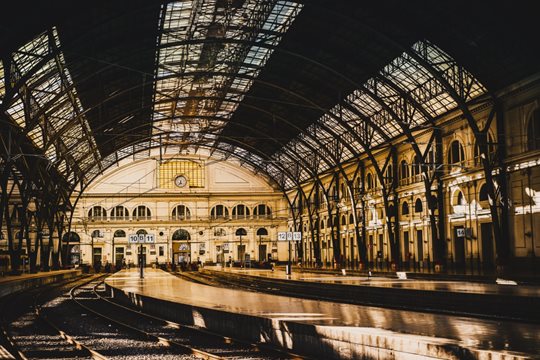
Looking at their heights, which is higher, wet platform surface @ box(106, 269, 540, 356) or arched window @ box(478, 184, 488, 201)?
arched window @ box(478, 184, 488, 201)

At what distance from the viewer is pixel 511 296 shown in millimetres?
23281

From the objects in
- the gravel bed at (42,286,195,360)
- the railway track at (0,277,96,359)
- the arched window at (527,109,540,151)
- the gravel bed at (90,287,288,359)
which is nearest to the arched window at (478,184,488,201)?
the arched window at (527,109,540,151)

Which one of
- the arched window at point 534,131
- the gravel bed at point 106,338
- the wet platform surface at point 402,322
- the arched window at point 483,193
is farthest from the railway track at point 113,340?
the arched window at point 483,193

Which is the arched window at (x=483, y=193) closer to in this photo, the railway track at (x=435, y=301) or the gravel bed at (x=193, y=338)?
the railway track at (x=435, y=301)

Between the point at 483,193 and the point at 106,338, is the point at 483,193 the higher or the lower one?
the higher one

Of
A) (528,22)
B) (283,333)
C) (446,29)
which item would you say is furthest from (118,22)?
(283,333)

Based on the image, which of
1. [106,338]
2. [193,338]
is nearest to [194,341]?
[193,338]

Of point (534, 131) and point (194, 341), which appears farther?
point (534, 131)

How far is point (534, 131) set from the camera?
40.5m

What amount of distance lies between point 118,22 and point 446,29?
1926 cm

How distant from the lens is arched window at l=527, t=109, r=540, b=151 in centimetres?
4000

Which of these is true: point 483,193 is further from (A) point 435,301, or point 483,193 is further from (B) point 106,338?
(B) point 106,338

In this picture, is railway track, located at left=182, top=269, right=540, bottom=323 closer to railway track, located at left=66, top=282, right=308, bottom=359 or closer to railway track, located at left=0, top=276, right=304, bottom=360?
railway track, located at left=66, top=282, right=308, bottom=359

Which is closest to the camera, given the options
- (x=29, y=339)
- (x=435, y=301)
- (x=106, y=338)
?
(x=106, y=338)
